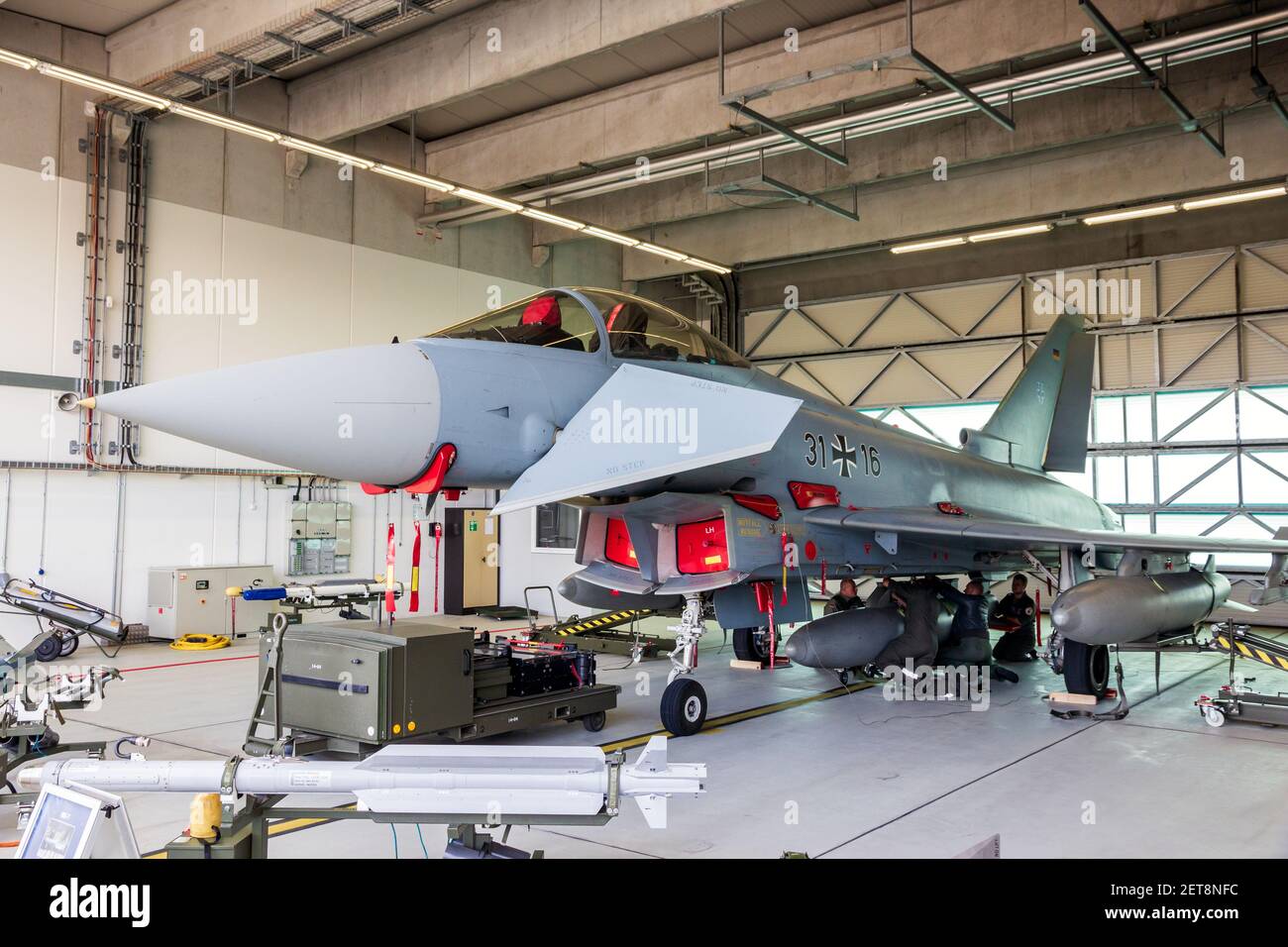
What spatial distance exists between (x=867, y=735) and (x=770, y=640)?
337cm

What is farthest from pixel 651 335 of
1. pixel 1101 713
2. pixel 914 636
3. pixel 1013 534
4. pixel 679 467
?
pixel 1101 713

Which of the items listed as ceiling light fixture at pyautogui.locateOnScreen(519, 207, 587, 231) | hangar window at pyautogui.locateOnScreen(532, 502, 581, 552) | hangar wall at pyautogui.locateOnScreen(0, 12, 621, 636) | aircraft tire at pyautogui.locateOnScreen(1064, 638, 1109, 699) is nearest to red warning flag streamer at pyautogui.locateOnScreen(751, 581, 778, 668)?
aircraft tire at pyautogui.locateOnScreen(1064, 638, 1109, 699)

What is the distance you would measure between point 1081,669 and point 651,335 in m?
5.08

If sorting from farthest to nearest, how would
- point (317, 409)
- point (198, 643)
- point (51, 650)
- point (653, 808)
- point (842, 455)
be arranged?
point (198, 643) → point (51, 650) → point (842, 455) → point (317, 409) → point (653, 808)

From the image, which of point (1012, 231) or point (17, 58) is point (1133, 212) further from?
point (17, 58)

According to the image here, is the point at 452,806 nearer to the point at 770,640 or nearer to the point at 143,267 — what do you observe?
the point at 770,640

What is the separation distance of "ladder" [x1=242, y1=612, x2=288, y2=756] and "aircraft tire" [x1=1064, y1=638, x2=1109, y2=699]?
6.67 metres

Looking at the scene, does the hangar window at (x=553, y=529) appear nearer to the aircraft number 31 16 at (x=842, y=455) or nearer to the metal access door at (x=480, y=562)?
the metal access door at (x=480, y=562)

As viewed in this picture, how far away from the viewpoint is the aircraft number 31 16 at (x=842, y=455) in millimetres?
8075

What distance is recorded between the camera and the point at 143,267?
12.8 metres

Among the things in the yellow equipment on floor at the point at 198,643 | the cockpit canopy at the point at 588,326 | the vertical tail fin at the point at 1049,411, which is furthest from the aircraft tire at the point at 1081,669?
the yellow equipment on floor at the point at 198,643

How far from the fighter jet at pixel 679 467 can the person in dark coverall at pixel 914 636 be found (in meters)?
0.34

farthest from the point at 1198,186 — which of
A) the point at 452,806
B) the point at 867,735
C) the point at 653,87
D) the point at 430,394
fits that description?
the point at 452,806

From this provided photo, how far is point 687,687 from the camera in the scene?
7.18 metres
